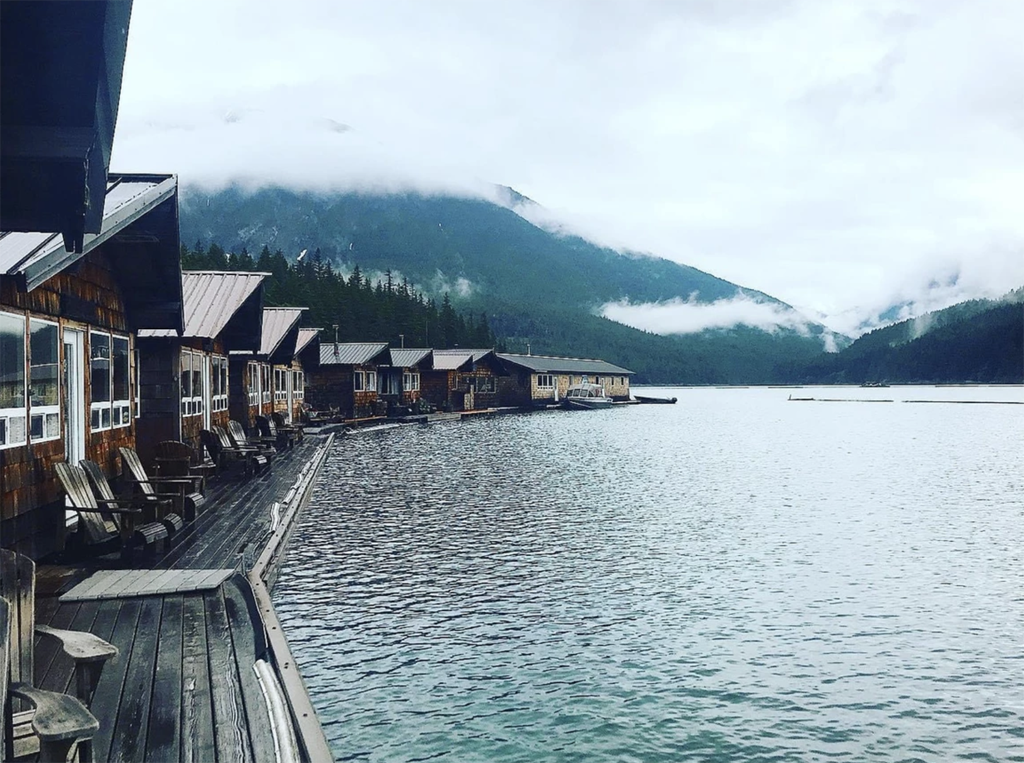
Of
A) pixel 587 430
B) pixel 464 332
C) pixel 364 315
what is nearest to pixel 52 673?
pixel 587 430

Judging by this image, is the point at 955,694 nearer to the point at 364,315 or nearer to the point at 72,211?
the point at 72,211

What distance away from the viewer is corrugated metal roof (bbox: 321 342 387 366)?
53.0m

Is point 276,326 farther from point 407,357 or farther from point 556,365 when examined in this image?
point 556,365

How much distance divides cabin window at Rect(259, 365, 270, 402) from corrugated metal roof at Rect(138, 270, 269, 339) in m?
9.95

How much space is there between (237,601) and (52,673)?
2.59m

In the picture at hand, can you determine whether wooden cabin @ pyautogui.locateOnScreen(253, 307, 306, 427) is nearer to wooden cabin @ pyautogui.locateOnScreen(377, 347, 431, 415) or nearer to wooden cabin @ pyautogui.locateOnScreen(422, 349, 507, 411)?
wooden cabin @ pyautogui.locateOnScreen(377, 347, 431, 415)

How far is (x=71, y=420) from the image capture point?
12875 mm

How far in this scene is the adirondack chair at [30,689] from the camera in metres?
4.32

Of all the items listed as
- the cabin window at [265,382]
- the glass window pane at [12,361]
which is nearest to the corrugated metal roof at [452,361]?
the cabin window at [265,382]

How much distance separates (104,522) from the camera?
1187cm

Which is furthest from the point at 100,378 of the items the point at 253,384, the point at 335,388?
the point at 335,388

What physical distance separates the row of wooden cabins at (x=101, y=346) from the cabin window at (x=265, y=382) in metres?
9.94

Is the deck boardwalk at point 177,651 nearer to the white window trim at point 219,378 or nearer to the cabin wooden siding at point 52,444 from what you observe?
the cabin wooden siding at point 52,444

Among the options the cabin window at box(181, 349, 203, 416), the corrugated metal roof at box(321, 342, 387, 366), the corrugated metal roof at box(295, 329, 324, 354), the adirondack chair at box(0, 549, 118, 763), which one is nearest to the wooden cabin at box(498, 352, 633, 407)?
the corrugated metal roof at box(321, 342, 387, 366)
